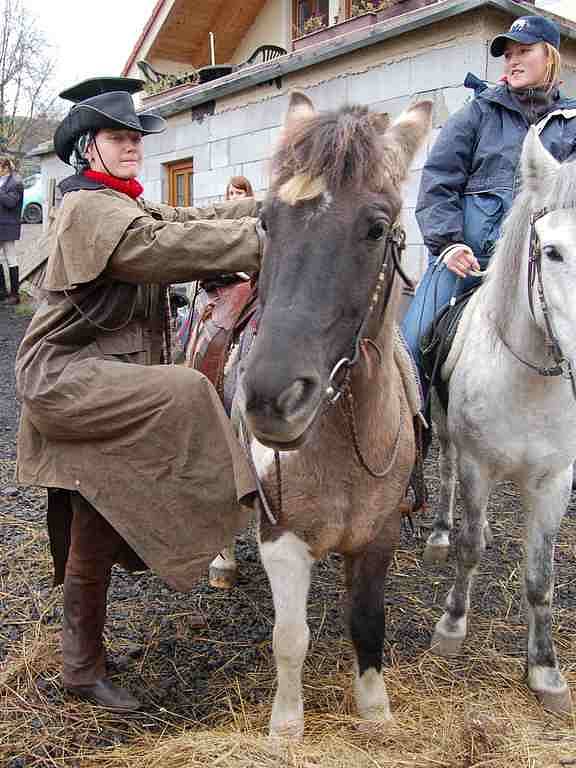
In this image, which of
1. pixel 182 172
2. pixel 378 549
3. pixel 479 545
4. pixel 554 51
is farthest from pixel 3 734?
pixel 182 172

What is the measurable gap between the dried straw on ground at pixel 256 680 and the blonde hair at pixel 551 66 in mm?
2638

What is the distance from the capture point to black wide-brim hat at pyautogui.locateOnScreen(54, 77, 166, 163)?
96.7 inches

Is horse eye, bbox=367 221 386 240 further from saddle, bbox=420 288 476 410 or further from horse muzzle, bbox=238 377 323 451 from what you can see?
saddle, bbox=420 288 476 410

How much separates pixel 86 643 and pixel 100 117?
1.95 meters

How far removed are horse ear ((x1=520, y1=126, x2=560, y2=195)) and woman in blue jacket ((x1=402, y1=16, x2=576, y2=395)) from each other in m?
0.87

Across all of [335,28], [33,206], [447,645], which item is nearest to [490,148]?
[447,645]

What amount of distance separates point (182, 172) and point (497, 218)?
8731 mm

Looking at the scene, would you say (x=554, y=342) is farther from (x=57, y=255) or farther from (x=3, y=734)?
(x=3, y=734)

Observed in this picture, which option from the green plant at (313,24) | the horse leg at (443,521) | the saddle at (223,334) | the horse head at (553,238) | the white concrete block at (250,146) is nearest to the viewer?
the horse head at (553,238)

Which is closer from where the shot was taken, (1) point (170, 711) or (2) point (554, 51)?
(1) point (170, 711)

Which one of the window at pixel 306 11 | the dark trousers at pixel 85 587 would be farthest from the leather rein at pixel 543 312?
the window at pixel 306 11

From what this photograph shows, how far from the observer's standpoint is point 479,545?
10.1ft

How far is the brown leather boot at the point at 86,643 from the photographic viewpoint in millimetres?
2639

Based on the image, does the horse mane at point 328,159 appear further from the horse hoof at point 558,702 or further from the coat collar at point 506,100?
the horse hoof at point 558,702
